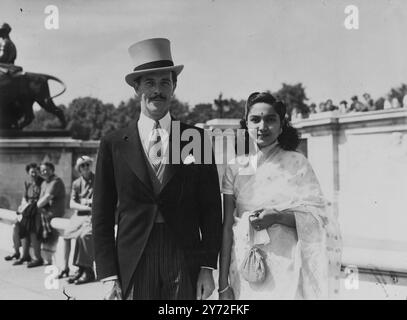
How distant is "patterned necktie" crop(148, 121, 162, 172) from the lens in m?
3.04

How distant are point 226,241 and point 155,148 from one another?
702 millimetres

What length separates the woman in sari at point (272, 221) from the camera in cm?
315

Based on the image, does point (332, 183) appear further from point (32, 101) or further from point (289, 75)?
point (32, 101)

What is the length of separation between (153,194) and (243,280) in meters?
0.77

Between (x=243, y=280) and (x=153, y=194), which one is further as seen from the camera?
(x=243, y=280)

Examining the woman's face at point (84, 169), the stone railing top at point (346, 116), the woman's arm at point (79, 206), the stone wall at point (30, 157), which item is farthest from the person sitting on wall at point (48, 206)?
the stone railing top at point (346, 116)

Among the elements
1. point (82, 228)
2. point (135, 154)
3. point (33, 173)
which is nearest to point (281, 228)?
point (135, 154)

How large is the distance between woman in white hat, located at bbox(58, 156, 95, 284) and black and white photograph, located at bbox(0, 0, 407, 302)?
1 centimetres

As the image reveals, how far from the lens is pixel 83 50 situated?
406cm

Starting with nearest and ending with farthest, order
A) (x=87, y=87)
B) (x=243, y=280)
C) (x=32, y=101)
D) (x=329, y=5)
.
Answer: (x=243, y=280)
(x=329, y=5)
(x=87, y=87)
(x=32, y=101)

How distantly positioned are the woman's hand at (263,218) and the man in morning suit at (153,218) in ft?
0.74

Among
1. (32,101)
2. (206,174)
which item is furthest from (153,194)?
(32,101)

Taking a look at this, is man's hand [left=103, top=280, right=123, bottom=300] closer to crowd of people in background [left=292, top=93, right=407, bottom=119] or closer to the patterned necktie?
the patterned necktie

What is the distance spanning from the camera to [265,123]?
127 inches
